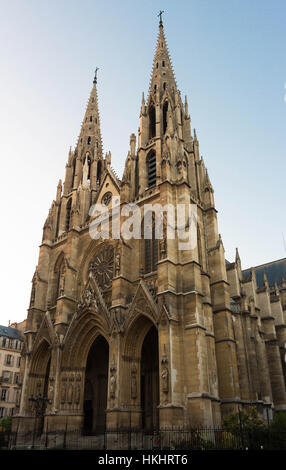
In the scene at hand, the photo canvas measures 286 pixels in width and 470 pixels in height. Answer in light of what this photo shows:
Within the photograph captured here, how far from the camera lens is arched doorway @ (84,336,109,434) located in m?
22.0

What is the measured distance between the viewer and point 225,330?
1997 cm

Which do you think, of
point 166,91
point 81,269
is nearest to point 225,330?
point 81,269

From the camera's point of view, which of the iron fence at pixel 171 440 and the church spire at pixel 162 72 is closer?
the iron fence at pixel 171 440

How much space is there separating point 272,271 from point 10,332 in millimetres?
27670

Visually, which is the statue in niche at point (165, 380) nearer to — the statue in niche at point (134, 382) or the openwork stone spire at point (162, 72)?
the statue in niche at point (134, 382)

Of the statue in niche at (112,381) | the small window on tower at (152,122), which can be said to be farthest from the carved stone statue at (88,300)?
the small window on tower at (152,122)

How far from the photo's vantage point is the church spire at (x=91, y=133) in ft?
112

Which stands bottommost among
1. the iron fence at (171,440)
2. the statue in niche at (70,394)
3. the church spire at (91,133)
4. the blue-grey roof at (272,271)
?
the iron fence at (171,440)

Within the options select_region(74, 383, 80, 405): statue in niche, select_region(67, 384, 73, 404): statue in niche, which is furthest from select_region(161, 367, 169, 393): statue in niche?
select_region(67, 384, 73, 404): statue in niche

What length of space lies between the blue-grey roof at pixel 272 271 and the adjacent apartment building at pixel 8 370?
24.0 metres

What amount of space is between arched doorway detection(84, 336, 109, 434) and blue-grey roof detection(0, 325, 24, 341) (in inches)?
611

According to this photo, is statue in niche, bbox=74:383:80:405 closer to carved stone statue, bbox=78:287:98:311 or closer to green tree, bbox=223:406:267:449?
carved stone statue, bbox=78:287:98:311

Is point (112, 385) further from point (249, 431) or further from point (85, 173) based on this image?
point (85, 173)

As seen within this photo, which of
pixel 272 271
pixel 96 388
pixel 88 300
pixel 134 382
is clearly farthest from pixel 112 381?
pixel 272 271
